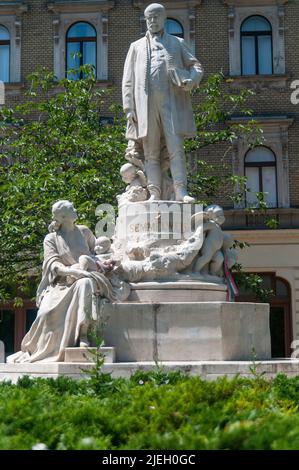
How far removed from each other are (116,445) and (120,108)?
16.4 metres

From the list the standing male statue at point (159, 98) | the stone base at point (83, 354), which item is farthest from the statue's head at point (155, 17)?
the stone base at point (83, 354)

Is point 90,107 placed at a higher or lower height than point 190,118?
higher

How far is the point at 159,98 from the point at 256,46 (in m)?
17.4

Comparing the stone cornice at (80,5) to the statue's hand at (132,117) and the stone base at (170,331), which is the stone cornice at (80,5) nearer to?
the statue's hand at (132,117)

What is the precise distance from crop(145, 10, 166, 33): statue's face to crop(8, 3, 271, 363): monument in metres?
0.01

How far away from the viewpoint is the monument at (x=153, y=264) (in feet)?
31.6

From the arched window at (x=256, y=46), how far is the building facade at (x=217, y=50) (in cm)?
3

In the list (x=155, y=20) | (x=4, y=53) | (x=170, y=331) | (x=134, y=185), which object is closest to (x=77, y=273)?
(x=170, y=331)

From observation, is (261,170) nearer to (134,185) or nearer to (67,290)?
(134,185)

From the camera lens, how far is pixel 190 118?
1159 cm

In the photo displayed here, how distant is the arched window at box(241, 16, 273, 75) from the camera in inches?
1091

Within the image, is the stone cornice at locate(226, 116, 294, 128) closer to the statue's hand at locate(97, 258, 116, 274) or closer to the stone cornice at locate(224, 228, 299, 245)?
the stone cornice at locate(224, 228, 299, 245)
